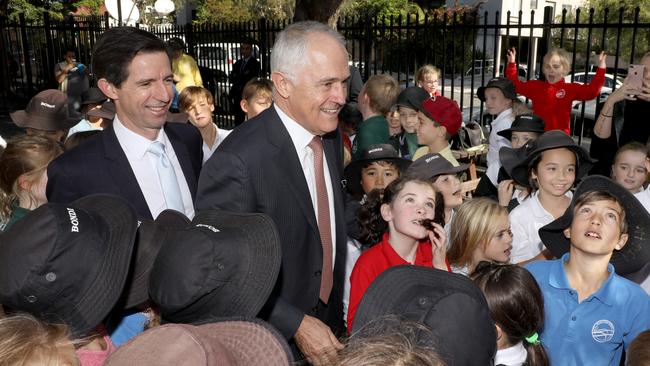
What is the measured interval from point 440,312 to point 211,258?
2.25ft

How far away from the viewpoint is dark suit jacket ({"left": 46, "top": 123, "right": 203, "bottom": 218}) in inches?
112

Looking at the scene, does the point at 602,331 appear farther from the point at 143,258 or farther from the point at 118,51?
the point at 118,51

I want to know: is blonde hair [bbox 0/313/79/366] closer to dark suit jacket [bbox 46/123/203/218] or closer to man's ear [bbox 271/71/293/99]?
dark suit jacket [bbox 46/123/203/218]

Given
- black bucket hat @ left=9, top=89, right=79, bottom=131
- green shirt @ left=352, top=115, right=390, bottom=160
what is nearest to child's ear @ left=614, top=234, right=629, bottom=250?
green shirt @ left=352, top=115, right=390, bottom=160

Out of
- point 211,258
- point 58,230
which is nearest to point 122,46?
point 58,230

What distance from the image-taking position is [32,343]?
1631 millimetres

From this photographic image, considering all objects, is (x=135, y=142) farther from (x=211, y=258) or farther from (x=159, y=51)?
(x=211, y=258)

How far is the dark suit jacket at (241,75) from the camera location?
1116cm

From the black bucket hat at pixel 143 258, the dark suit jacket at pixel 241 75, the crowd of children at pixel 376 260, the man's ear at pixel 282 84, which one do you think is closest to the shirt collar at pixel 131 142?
the crowd of children at pixel 376 260

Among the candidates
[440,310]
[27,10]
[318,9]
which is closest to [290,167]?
[440,310]

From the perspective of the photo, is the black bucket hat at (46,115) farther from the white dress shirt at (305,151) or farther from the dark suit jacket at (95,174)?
the white dress shirt at (305,151)

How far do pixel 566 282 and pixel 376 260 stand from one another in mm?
981

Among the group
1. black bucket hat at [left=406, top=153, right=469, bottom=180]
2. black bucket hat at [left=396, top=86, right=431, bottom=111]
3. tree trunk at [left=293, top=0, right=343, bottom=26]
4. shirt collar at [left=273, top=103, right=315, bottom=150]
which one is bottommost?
black bucket hat at [left=406, top=153, right=469, bottom=180]

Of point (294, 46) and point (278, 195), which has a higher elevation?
point (294, 46)
